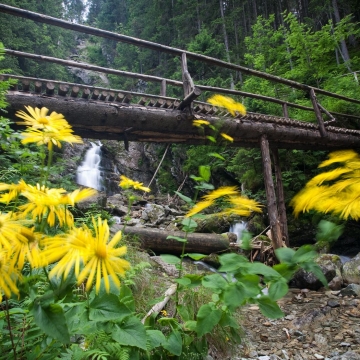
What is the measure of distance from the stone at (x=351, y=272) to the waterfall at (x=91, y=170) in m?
12.9

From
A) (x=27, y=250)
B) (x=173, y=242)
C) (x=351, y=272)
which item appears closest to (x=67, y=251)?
(x=27, y=250)

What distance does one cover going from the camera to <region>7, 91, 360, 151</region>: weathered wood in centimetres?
342

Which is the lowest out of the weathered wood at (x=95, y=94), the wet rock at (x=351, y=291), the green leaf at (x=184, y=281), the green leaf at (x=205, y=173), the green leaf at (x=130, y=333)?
the wet rock at (x=351, y=291)

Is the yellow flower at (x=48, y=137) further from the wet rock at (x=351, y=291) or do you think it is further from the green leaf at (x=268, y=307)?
the wet rock at (x=351, y=291)

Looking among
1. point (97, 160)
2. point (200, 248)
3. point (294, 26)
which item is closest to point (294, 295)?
point (200, 248)

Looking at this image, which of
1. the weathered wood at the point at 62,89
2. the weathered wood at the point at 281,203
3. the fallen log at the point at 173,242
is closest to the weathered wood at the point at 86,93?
the weathered wood at the point at 62,89

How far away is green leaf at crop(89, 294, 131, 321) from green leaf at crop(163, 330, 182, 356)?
0.29 metres

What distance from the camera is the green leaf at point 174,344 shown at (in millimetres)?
830

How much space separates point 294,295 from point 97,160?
16560mm

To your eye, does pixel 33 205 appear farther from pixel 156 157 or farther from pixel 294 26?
pixel 156 157

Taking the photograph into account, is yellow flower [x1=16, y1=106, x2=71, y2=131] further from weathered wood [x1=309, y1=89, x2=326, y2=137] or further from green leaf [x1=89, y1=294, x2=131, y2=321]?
→ weathered wood [x1=309, y1=89, x2=326, y2=137]

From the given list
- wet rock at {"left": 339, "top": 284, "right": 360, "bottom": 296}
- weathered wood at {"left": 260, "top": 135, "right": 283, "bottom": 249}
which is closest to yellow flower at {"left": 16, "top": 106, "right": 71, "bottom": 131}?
wet rock at {"left": 339, "top": 284, "right": 360, "bottom": 296}

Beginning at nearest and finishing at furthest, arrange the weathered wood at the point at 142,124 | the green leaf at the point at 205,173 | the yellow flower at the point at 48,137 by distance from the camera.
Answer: the yellow flower at the point at 48,137 < the green leaf at the point at 205,173 < the weathered wood at the point at 142,124

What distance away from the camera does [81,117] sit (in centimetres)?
361
